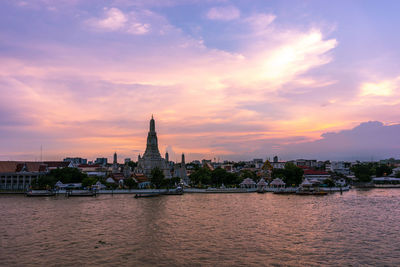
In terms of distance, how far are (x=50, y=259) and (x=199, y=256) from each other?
1423 centimetres

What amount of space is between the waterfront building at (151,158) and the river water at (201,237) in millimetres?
93469

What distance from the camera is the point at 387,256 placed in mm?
31875

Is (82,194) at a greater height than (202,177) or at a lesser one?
lesser

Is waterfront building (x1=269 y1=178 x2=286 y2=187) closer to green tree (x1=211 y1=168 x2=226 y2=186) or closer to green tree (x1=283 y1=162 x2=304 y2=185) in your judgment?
green tree (x1=283 y1=162 x2=304 y2=185)

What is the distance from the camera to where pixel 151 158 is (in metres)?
158

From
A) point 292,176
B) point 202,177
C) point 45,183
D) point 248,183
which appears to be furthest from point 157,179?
point 292,176

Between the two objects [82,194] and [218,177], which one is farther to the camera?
[218,177]

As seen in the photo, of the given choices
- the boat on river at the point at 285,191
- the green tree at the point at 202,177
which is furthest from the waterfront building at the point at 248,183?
the green tree at the point at 202,177

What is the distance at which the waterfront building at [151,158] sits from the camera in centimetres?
15575

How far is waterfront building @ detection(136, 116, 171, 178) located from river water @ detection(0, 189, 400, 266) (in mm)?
93469

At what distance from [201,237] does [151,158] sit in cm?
12094

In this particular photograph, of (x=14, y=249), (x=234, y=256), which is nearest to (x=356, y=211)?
(x=234, y=256)

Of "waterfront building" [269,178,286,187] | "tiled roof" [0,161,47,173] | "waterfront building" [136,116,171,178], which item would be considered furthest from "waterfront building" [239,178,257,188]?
"tiled roof" [0,161,47,173]

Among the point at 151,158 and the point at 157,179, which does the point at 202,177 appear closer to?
the point at 157,179
